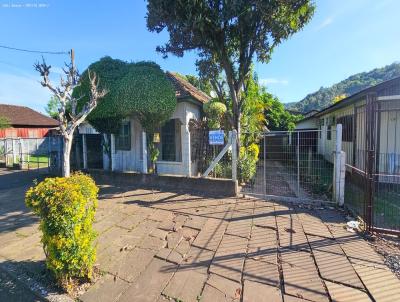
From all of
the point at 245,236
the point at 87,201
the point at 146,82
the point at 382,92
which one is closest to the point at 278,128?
the point at 382,92

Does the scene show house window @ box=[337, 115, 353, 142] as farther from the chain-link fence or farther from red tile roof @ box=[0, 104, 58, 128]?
red tile roof @ box=[0, 104, 58, 128]

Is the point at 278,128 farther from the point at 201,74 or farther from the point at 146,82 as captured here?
the point at 146,82

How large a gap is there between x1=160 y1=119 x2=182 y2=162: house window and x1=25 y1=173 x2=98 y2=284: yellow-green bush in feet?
22.0

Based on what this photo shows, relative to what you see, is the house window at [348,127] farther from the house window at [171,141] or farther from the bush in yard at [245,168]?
the house window at [171,141]

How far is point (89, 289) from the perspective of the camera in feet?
9.91

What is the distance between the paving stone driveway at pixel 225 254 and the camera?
2873mm

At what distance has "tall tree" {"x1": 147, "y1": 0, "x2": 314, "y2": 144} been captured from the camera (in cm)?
728

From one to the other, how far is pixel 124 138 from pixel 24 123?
22.7m

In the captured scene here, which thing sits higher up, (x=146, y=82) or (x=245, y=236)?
(x=146, y=82)

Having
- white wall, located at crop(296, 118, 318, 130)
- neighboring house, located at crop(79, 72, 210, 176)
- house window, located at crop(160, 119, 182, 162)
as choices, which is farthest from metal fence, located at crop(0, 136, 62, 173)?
white wall, located at crop(296, 118, 318, 130)

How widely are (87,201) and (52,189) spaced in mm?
472

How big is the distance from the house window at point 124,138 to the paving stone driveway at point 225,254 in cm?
499

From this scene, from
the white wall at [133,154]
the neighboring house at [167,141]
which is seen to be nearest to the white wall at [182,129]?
the neighboring house at [167,141]

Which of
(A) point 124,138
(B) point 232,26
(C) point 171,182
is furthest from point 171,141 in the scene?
(B) point 232,26
